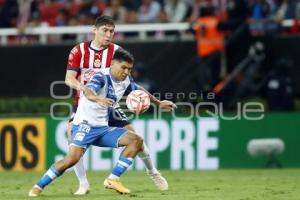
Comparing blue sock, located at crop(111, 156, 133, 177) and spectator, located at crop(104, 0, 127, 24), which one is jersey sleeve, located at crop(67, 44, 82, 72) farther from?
spectator, located at crop(104, 0, 127, 24)

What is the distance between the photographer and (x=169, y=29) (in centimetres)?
2464

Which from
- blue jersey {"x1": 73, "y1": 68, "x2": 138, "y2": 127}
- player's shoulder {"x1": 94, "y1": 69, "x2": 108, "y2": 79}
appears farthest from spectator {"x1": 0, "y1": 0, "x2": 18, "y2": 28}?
blue jersey {"x1": 73, "y1": 68, "x2": 138, "y2": 127}

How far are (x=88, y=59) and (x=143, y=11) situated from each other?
10478mm

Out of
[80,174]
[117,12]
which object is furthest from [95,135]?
[117,12]

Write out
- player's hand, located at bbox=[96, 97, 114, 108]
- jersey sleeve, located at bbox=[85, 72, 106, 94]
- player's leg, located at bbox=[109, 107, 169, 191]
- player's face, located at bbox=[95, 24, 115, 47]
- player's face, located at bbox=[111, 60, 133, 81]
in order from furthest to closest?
1. player's leg, located at bbox=[109, 107, 169, 191]
2. player's face, located at bbox=[95, 24, 115, 47]
3. player's face, located at bbox=[111, 60, 133, 81]
4. jersey sleeve, located at bbox=[85, 72, 106, 94]
5. player's hand, located at bbox=[96, 97, 114, 108]

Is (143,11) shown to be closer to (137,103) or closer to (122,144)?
(137,103)

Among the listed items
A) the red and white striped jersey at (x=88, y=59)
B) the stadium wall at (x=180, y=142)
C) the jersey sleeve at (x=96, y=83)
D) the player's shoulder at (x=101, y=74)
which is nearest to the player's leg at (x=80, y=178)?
the red and white striped jersey at (x=88, y=59)

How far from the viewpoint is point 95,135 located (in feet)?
46.8

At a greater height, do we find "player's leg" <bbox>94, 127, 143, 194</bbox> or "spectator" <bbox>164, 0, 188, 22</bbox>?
"spectator" <bbox>164, 0, 188, 22</bbox>

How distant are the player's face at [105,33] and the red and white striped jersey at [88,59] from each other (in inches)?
9.3

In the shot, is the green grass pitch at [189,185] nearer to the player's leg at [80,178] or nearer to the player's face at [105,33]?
the player's leg at [80,178]

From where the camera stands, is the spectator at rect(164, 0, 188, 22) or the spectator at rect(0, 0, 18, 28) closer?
the spectator at rect(164, 0, 188, 22)

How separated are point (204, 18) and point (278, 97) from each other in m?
2.44

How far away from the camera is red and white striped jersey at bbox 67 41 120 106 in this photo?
15180 mm
